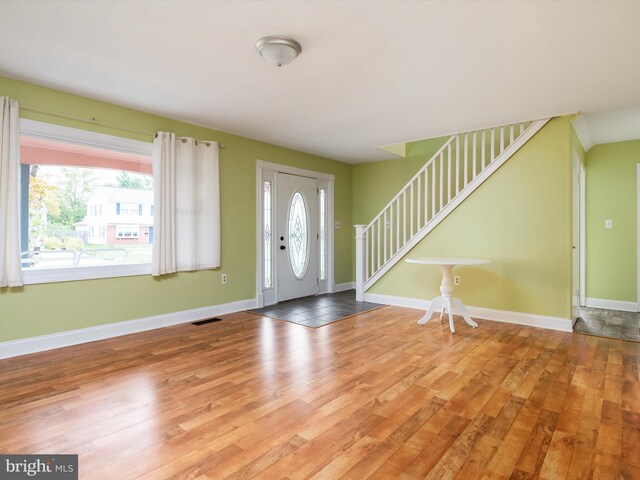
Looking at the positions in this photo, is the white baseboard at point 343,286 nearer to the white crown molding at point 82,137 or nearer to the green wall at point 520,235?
the green wall at point 520,235

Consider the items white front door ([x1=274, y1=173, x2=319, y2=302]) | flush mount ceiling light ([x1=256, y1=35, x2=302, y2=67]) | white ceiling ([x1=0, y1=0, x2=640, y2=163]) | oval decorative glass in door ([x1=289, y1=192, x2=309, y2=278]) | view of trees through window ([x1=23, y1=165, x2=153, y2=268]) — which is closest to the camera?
white ceiling ([x1=0, y1=0, x2=640, y2=163])

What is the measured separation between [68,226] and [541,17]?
417cm

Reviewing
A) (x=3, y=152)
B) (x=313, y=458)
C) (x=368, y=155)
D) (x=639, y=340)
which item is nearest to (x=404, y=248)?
(x=368, y=155)

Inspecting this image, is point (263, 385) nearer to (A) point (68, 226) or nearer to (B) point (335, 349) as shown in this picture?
(B) point (335, 349)

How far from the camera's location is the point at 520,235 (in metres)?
4.19

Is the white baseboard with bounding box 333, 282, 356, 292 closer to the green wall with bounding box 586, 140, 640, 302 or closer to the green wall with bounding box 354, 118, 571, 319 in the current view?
the green wall with bounding box 354, 118, 571, 319

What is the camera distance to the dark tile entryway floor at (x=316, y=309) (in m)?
4.39

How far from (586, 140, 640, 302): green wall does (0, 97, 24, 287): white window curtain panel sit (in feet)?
22.6

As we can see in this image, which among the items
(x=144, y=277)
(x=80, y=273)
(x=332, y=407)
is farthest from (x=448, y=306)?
(x=80, y=273)

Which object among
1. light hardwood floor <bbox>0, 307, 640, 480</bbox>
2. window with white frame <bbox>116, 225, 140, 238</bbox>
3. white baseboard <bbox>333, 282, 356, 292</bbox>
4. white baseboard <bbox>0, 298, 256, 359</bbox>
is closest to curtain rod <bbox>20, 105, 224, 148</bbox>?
window with white frame <bbox>116, 225, 140, 238</bbox>

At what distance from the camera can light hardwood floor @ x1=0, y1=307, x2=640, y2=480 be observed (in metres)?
1.66

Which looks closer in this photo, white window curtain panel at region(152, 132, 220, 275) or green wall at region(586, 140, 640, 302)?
white window curtain panel at region(152, 132, 220, 275)

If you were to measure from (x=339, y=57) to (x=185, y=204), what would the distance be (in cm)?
254

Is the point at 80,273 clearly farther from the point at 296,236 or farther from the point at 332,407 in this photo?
the point at 296,236
